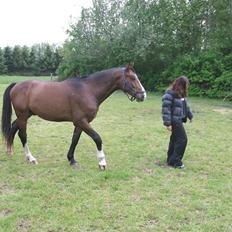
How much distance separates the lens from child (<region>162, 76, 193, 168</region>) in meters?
6.18

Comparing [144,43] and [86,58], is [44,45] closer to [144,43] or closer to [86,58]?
[86,58]

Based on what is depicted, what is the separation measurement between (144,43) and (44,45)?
31.7m

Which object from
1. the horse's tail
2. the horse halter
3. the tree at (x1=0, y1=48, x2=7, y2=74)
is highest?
the horse halter

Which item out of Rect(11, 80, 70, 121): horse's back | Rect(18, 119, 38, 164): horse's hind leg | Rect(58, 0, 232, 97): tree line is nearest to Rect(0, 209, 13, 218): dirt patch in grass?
Rect(18, 119, 38, 164): horse's hind leg

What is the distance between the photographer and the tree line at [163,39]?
1975cm

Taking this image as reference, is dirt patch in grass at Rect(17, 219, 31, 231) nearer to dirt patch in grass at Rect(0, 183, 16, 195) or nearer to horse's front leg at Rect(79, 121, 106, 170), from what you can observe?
dirt patch in grass at Rect(0, 183, 16, 195)

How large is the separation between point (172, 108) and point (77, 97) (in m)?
1.65

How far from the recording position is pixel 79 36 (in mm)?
22609

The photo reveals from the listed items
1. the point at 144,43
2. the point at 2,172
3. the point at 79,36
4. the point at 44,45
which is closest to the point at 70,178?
the point at 2,172

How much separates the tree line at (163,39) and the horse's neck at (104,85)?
1348 centimetres

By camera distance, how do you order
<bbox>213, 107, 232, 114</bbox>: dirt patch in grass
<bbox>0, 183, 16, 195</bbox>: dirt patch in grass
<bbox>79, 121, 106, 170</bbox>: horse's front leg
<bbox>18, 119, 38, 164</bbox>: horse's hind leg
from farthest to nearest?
<bbox>213, 107, 232, 114</bbox>: dirt patch in grass, <bbox>18, 119, 38, 164</bbox>: horse's hind leg, <bbox>79, 121, 106, 170</bbox>: horse's front leg, <bbox>0, 183, 16, 195</bbox>: dirt patch in grass

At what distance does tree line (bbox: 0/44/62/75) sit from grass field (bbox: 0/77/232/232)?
3958 centimetres

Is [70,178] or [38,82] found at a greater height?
[38,82]

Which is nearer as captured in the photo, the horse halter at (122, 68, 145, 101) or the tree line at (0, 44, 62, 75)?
the horse halter at (122, 68, 145, 101)
